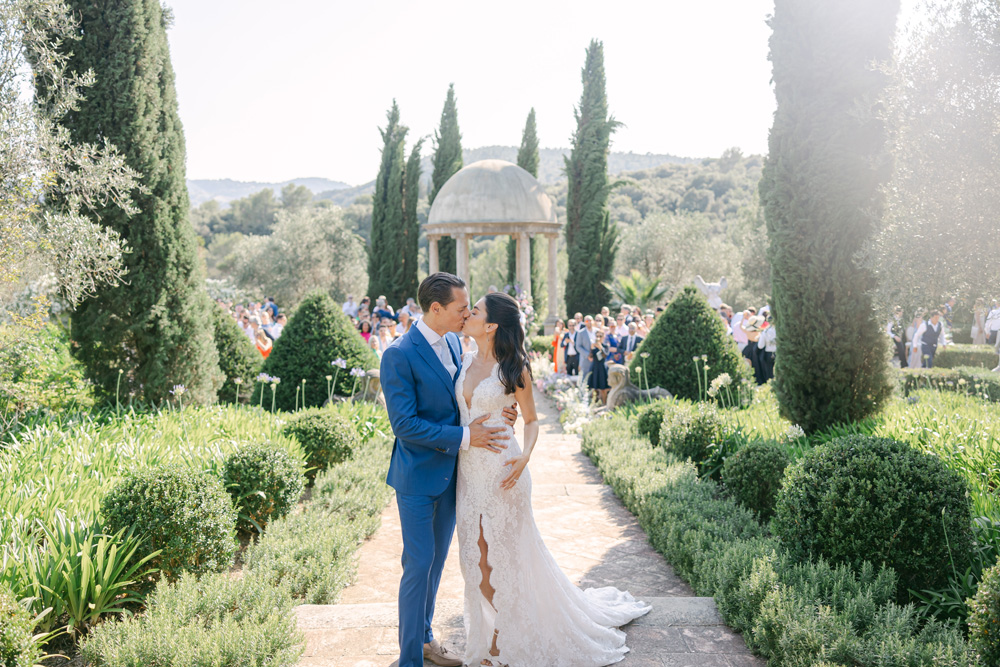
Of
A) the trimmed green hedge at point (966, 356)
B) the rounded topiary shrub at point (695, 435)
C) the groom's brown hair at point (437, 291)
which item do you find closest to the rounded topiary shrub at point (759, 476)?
the rounded topiary shrub at point (695, 435)

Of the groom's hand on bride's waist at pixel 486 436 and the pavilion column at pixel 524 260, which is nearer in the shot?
the groom's hand on bride's waist at pixel 486 436

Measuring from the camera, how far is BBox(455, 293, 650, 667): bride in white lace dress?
10.6ft

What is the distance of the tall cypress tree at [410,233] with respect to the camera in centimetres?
2802

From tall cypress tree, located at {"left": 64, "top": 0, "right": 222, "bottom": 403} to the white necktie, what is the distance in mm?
5843

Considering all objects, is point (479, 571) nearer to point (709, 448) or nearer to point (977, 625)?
point (977, 625)

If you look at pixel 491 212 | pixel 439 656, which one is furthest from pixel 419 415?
pixel 491 212

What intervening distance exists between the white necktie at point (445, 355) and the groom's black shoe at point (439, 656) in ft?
4.39

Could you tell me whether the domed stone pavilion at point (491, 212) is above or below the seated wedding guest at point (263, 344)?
above

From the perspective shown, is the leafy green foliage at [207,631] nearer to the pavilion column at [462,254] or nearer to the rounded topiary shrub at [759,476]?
the rounded topiary shrub at [759,476]

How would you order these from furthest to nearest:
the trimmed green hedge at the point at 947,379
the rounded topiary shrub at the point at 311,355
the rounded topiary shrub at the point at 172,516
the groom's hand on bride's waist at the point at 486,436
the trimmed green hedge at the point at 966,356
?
the trimmed green hedge at the point at 966,356 → the trimmed green hedge at the point at 947,379 → the rounded topiary shrub at the point at 311,355 → the rounded topiary shrub at the point at 172,516 → the groom's hand on bride's waist at the point at 486,436

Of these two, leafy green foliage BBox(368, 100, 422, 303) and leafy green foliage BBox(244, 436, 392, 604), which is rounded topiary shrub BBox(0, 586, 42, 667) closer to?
leafy green foliage BBox(244, 436, 392, 604)

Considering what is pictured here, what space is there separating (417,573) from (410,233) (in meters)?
26.3

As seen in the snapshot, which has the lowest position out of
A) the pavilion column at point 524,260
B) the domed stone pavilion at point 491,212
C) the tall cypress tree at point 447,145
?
the pavilion column at point 524,260

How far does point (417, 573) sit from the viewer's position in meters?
3.00
